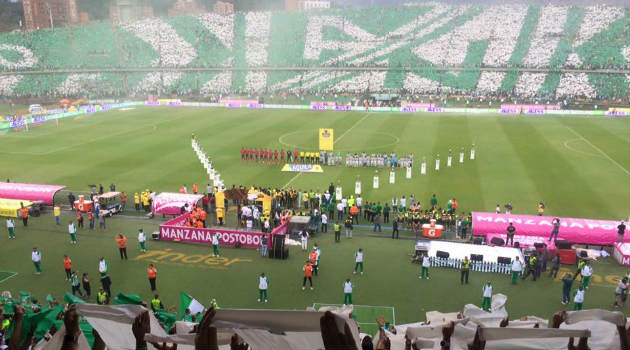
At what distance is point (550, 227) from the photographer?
22.0 m

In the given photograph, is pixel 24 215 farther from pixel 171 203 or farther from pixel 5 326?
pixel 5 326

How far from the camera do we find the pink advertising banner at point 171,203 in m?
26.3

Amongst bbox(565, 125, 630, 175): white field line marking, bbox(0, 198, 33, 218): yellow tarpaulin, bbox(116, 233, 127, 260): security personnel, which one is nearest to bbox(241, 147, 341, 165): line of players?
bbox(0, 198, 33, 218): yellow tarpaulin

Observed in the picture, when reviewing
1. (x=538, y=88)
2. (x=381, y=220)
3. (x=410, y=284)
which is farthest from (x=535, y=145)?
(x=538, y=88)

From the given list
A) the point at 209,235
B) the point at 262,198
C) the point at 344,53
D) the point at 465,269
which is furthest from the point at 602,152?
the point at 344,53

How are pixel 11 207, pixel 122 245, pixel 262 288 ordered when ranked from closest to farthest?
pixel 262 288 < pixel 122 245 < pixel 11 207

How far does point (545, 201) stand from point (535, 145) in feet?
53.4

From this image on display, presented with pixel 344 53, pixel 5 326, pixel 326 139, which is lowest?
pixel 326 139

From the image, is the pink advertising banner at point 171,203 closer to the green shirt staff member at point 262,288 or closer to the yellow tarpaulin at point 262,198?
the yellow tarpaulin at point 262,198

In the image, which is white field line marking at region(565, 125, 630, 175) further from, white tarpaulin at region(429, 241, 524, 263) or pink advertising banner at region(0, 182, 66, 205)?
pink advertising banner at region(0, 182, 66, 205)

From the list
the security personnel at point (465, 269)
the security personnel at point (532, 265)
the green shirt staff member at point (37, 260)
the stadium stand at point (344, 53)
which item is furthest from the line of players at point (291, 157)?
the stadium stand at point (344, 53)

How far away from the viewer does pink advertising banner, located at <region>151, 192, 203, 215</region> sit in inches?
1036

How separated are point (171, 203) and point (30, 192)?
336 inches

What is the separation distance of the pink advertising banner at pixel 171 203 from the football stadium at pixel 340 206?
0.39 ft
